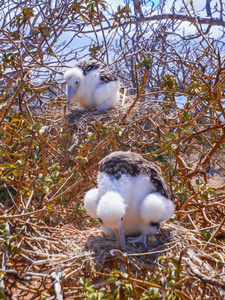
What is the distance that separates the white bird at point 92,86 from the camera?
261 cm

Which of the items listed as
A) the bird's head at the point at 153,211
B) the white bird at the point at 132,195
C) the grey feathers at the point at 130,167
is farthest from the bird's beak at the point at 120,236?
the grey feathers at the point at 130,167

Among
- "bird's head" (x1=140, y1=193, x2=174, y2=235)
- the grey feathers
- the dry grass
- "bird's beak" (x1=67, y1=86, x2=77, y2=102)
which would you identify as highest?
"bird's beak" (x1=67, y1=86, x2=77, y2=102)

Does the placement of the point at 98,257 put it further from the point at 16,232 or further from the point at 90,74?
the point at 90,74

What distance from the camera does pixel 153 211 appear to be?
56.4 inches

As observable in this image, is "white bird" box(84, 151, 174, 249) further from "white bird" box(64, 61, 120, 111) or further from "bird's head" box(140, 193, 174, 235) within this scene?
"white bird" box(64, 61, 120, 111)

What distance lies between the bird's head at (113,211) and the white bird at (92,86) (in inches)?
52.9

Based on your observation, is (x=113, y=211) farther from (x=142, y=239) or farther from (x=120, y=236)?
(x=142, y=239)

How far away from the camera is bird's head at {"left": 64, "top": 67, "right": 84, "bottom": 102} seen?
262 cm

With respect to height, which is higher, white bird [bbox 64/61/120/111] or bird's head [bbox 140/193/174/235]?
white bird [bbox 64/61/120/111]

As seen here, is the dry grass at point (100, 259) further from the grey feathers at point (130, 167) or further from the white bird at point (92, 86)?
the white bird at point (92, 86)

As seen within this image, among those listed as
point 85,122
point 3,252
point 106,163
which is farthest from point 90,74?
point 3,252

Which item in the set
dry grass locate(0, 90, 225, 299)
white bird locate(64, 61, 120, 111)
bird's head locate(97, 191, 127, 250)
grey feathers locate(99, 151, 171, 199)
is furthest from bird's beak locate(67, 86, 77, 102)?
bird's head locate(97, 191, 127, 250)

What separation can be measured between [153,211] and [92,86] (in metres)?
1.56

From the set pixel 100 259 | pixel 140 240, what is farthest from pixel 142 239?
pixel 100 259
